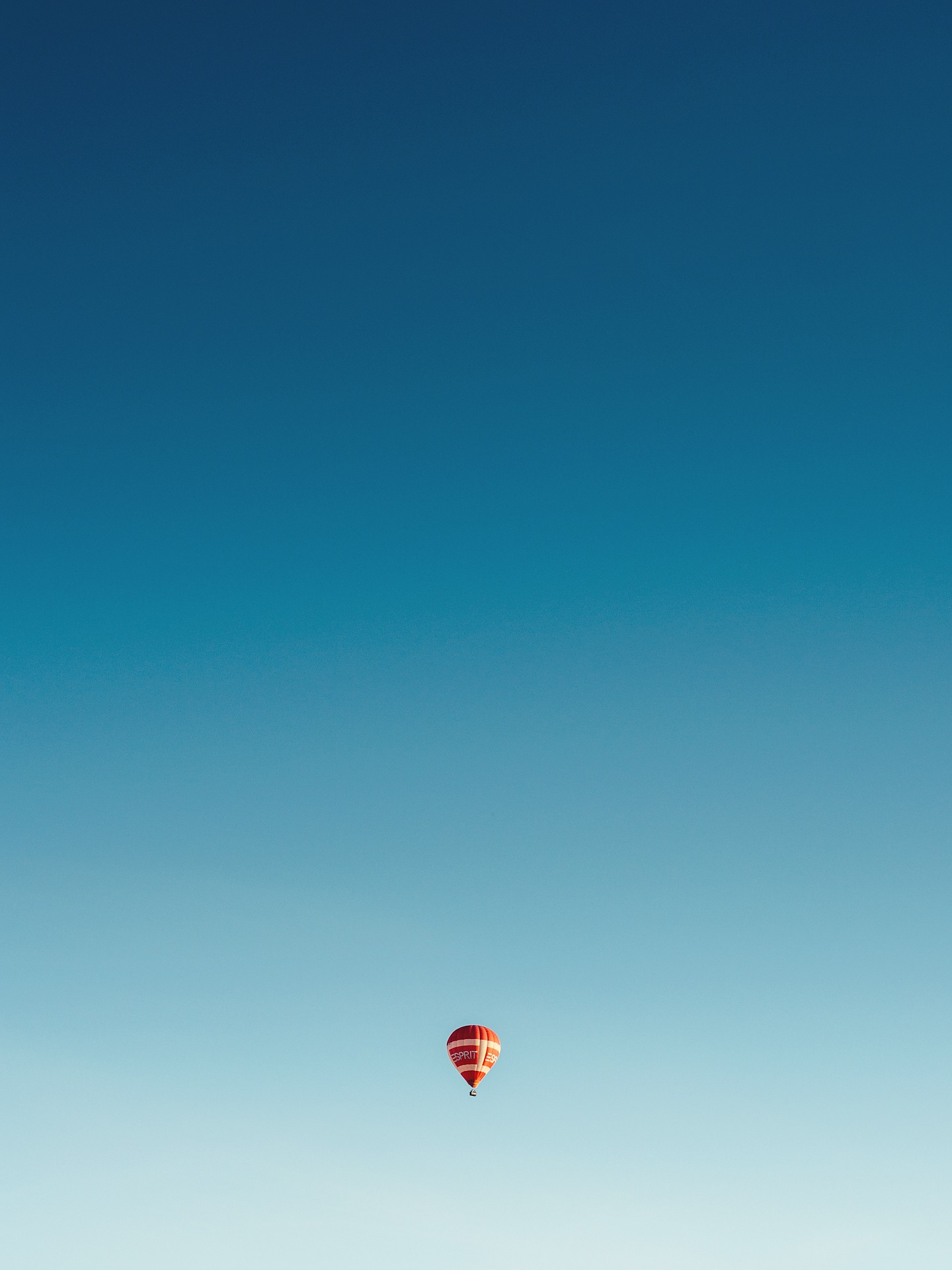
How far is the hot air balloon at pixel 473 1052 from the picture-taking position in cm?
7444

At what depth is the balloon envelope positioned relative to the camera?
74.5 meters

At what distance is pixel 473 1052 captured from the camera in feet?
245

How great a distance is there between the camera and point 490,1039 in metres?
75.8

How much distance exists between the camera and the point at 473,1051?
245 feet

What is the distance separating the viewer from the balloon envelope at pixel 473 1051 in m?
74.5

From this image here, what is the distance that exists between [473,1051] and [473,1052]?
32 millimetres

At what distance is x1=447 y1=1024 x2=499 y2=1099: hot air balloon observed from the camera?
74438mm
